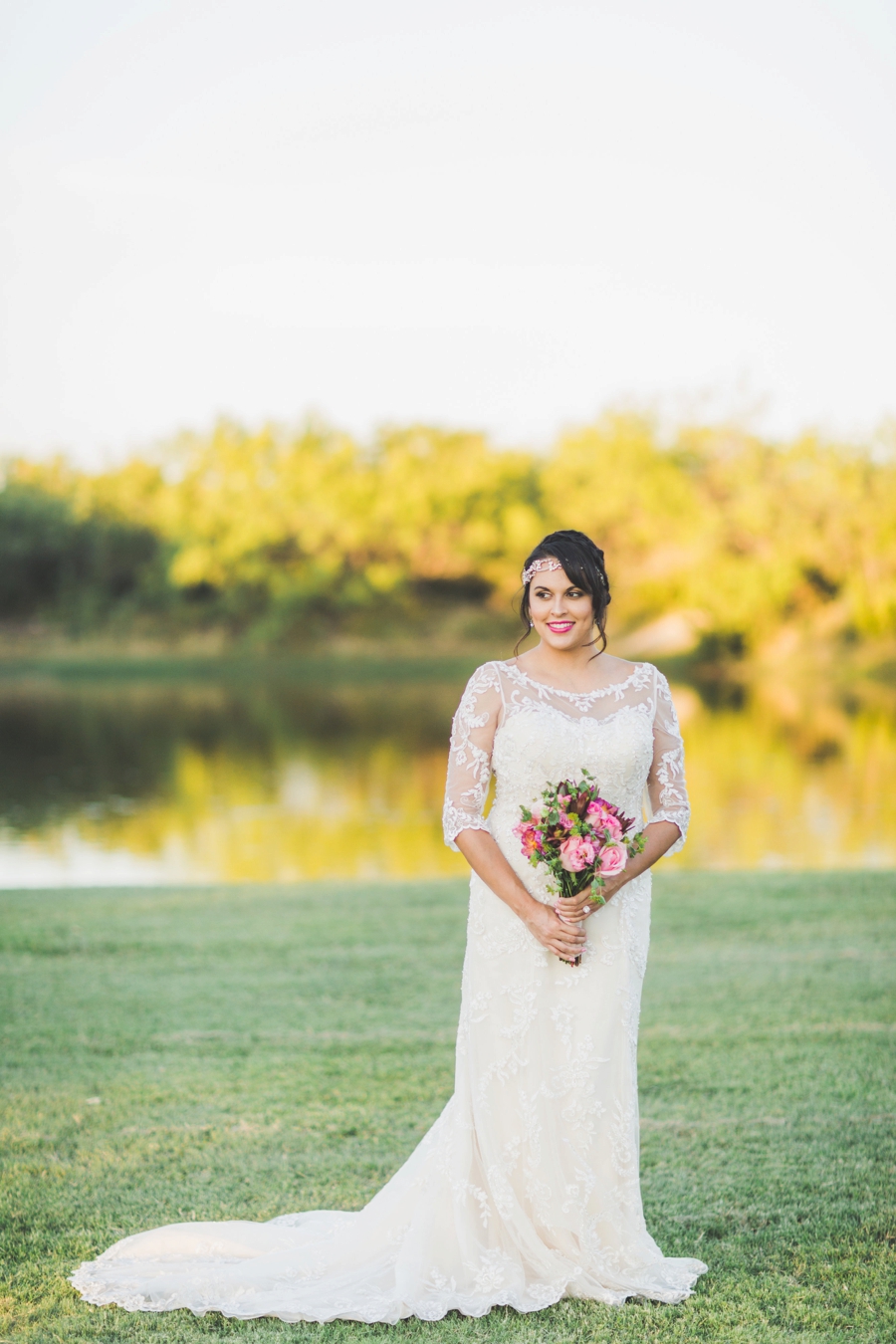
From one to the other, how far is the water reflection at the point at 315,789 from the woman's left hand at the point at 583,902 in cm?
954

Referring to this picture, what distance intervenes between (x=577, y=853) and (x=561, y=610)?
71 cm

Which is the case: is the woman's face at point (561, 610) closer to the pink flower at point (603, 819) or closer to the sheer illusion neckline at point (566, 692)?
the sheer illusion neckline at point (566, 692)

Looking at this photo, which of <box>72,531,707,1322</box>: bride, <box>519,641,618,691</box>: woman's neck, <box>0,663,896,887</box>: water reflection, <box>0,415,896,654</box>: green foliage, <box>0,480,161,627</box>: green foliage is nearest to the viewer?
<box>72,531,707,1322</box>: bride

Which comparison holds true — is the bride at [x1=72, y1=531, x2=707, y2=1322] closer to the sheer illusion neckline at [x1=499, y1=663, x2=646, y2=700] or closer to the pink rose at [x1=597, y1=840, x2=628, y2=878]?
the sheer illusion neckline at [x1=499, y1=663, x2=646, y2=700]

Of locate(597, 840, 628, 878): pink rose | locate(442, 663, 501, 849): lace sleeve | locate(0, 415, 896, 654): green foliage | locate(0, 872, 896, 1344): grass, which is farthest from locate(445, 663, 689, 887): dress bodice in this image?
locate(0, 415, 896, 654): green foliage

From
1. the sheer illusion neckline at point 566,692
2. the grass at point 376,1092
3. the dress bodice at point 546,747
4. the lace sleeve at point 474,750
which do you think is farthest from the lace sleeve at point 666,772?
the grass at point 376,1092

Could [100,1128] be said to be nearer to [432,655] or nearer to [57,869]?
[57,869]

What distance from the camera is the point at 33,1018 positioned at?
6.62 metres

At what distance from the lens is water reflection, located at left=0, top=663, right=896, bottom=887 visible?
45.6 ft

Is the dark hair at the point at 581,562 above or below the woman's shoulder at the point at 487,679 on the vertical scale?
above

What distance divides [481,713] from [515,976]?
77 cm

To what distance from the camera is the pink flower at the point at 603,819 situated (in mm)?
3508

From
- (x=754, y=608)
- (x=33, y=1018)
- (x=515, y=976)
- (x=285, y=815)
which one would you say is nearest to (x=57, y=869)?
(x=285, y=815)

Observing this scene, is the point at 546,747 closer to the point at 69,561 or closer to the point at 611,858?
the point at 611,858
